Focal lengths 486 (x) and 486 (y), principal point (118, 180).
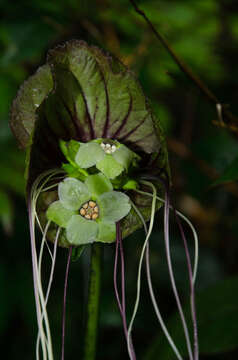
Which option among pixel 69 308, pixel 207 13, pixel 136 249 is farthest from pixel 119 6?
pixel 69 308

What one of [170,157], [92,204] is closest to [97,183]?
[92,204]

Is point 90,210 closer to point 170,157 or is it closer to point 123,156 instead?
point 123,156

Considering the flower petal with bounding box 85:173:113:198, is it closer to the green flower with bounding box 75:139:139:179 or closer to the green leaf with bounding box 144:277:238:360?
the green flower with bounding box 75:139:139:179

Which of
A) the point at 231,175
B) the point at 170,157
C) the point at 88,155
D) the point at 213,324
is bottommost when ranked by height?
the point at 170,157

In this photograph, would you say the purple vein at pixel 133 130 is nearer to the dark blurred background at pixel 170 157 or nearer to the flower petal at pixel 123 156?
the flower petal at pixel 123 156

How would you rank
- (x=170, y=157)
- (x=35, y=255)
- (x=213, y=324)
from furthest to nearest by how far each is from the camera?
(x=170, y=157), (x=213, y=324), (x=35, y=255)

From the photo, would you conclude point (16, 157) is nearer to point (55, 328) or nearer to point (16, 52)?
point (16, 52)

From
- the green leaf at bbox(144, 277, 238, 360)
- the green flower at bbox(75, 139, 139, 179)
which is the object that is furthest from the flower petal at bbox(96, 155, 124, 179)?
the green leaf at bbox(144, 277, 238, 360)

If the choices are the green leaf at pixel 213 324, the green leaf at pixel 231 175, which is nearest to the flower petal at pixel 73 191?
the green leaf at pixel 231 175
